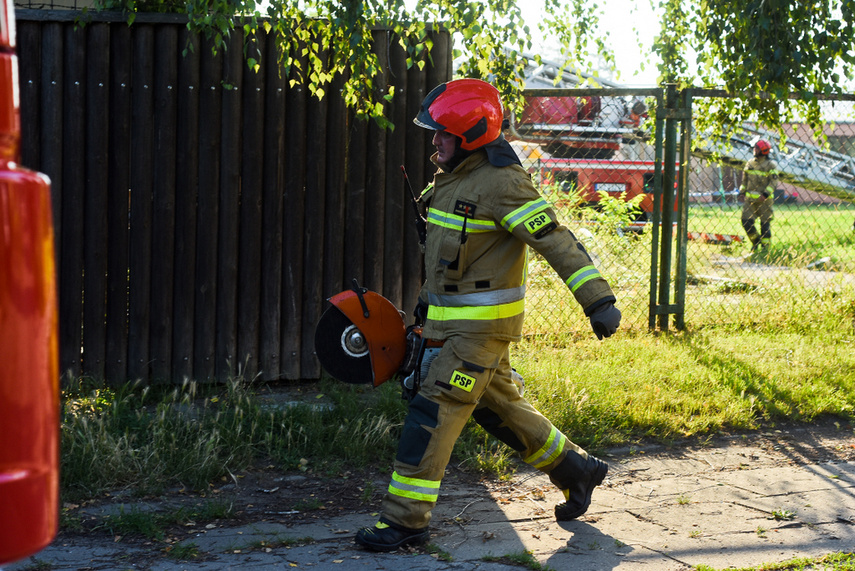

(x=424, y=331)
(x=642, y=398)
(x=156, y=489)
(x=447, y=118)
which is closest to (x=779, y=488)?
(x=642, y=398)

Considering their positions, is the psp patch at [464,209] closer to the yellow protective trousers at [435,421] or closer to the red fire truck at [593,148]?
the yellow protective trousers at [435,421]

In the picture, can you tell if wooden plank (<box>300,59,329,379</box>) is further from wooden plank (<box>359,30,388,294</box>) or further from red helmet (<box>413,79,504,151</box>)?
red helmet (<box>413,79,504,151</box>)

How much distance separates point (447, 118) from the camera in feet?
12.4

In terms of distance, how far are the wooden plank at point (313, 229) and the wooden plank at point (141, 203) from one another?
1.00 m

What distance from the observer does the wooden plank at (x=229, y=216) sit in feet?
18.6

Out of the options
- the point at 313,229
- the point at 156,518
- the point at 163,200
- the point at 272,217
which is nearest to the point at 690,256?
the point at 313,229

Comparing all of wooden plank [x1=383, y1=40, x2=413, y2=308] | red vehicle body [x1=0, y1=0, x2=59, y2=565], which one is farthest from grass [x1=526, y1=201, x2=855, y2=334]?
red vehicle body [x1=0, y1=0, x2=59, y2=565]

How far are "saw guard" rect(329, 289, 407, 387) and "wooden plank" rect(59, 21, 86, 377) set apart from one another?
7.66 ft

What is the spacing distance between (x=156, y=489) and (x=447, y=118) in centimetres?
220

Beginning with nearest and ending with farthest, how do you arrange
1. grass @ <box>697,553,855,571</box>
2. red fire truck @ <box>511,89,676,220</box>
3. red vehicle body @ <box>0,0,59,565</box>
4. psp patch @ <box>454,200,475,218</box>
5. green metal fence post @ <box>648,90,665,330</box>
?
red vehicle body @ <box>0,0,59,565</box> → grass @ <box>697,553,855,571</box> → psp patch @ <box>454,200,475,218</box> → green metal fence post @ <box>648,90,665,330</box> → red fire truck @ <box>511,89,676,220</box>

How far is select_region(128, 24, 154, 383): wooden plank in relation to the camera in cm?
554

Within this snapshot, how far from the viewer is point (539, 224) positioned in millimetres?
3631

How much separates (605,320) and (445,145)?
1.04 meters

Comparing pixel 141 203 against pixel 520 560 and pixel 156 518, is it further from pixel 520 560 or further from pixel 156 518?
pixel 520 560
